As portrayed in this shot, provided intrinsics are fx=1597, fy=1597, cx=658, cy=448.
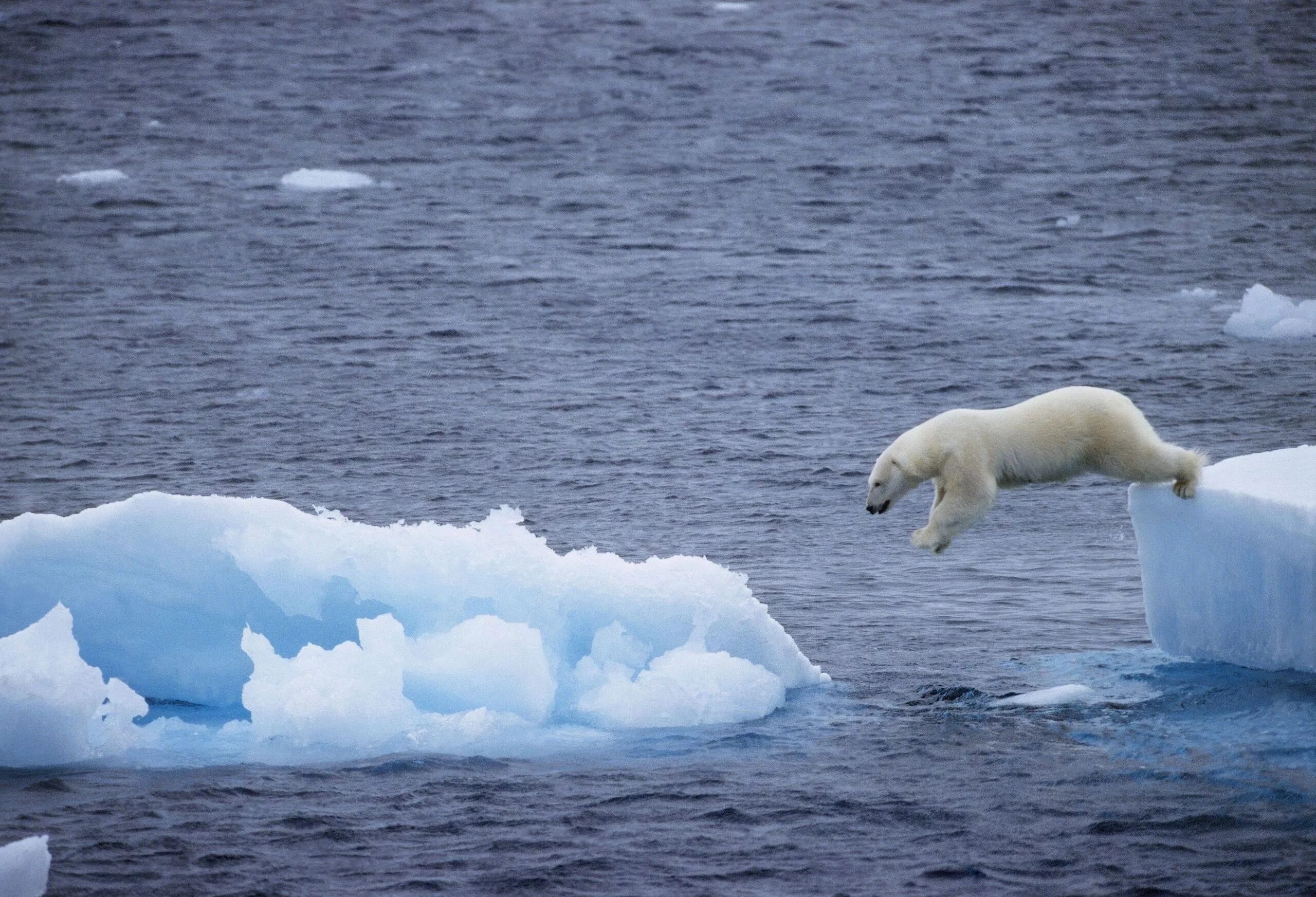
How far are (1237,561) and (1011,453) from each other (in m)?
1.27

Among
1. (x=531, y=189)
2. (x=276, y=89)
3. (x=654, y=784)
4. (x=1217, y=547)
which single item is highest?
(x=276, y=89)

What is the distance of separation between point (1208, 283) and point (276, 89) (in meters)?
17.5

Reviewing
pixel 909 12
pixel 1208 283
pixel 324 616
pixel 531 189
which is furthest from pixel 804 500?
pixel 909 12

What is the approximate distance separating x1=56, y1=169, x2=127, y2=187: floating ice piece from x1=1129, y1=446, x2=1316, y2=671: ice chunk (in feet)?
67.3

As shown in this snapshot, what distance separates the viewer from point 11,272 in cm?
2080

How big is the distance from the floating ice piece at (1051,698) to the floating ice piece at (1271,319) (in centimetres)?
1047

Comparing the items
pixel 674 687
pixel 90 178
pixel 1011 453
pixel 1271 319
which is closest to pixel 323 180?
pixel 90 178

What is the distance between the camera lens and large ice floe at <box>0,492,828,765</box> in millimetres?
8016

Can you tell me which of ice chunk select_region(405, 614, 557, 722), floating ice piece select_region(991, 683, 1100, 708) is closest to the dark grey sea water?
floating ice piece select_region(991, 683, 1100, 708)

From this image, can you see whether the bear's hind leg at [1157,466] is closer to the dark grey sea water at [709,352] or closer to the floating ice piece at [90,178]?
the dark grey sea water at [709,352]

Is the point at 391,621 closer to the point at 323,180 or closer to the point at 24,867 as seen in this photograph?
the point at 24,867

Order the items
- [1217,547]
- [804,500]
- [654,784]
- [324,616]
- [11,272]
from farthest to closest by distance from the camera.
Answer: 1. [11,272]
2. [804,500]
3. [324,616]
4. [1217,547]
5. [654,784]

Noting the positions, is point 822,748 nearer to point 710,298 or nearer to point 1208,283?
point 710,298

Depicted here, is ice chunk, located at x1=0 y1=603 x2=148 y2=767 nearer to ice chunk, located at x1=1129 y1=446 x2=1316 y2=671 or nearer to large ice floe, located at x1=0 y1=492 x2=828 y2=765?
large ice floe, located at x1=0 y1=492 x2=828 y2=765
